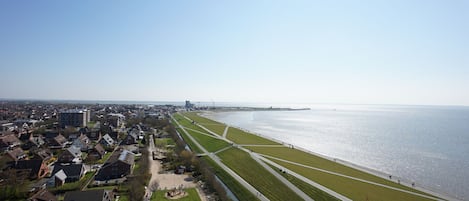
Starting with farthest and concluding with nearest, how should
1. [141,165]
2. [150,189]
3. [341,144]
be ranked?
[341,144] → [141,165] → [150,189]

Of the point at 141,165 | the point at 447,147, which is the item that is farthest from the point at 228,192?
the point at 447,147

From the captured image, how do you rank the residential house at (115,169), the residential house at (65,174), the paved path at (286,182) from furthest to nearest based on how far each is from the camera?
the residential house at (115,169) → the residential house at (65,174) → the paved path at (286,182)

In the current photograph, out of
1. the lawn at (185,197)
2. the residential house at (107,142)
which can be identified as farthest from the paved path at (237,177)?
the residential house at (107,142)

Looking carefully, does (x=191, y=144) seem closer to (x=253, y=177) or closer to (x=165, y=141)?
(x=165, y=141)

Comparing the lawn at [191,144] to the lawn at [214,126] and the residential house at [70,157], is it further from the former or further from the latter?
the residential house at [70,157]

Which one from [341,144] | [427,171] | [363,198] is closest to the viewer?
[363,198]

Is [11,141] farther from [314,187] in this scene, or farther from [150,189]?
[314,187]

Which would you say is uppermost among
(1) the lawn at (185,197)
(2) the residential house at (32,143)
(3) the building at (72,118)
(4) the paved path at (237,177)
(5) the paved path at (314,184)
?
(3) the building at (72,118)
